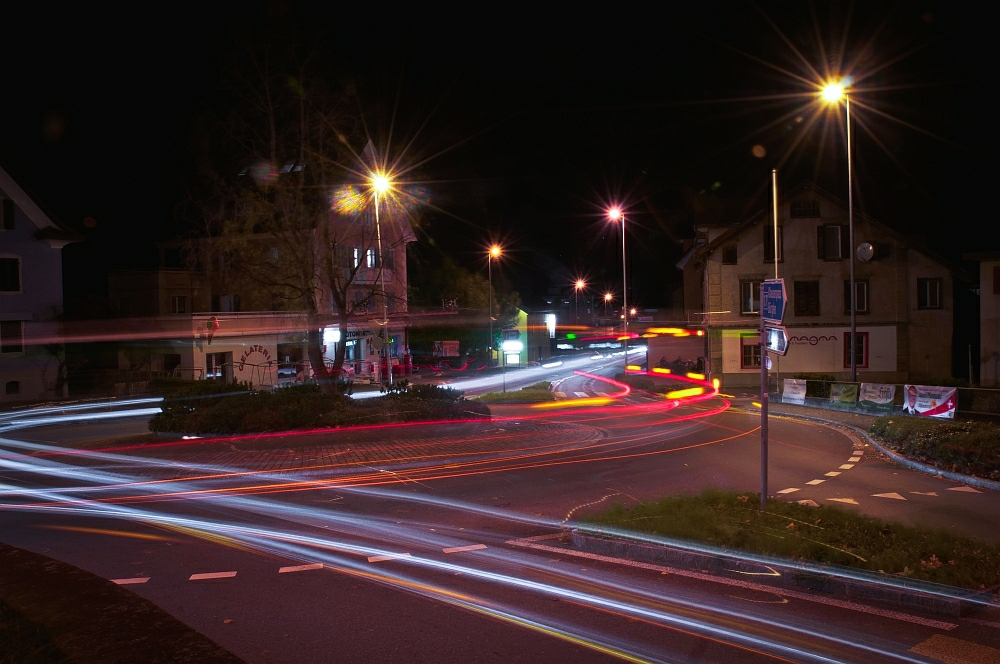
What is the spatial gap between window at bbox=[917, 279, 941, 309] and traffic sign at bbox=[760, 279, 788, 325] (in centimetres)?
3576

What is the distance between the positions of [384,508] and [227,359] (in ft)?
98.0

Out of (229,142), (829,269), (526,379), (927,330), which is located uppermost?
(229,142)

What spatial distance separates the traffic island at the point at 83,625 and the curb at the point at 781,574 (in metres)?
5.47

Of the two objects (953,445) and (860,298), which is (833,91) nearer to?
(953,445)

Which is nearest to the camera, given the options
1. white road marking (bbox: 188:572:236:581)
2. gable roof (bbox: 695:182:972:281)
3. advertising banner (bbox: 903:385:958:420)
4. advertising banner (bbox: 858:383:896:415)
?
white road marking (bbox: 188:572:236:581)

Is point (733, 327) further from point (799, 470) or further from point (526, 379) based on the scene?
point (799, 470)

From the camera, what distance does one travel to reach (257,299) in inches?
988

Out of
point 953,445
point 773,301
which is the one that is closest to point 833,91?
point 953,445

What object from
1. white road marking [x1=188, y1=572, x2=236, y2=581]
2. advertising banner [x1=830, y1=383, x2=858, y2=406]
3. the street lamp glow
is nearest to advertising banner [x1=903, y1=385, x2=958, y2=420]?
advertising banner [x1=830, y1=383, x2=858, y2=406]

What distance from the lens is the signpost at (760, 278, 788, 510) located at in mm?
10461

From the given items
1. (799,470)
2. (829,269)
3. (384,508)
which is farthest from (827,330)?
(384,508)

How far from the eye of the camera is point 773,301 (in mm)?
10656

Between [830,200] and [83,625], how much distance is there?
4221 centimetres

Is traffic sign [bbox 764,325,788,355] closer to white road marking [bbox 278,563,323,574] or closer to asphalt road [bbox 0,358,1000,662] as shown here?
asphalt road [bbox 0,358,1000,662]
